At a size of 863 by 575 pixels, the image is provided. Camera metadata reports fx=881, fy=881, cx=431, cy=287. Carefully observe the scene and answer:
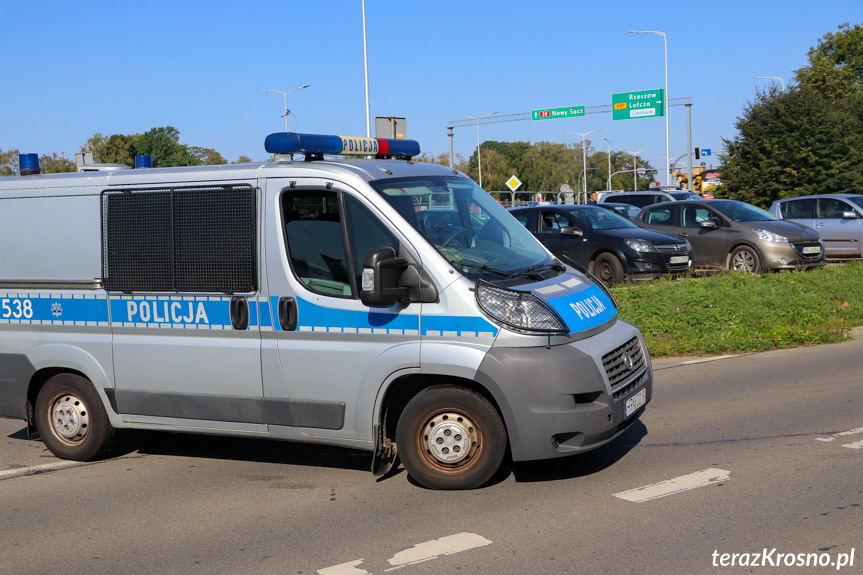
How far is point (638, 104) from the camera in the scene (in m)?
51.2

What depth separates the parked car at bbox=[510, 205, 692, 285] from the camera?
1664 centimetres

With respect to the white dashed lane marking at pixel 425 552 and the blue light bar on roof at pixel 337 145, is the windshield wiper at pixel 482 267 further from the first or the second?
the white dashed lane marking at pixel 425 552

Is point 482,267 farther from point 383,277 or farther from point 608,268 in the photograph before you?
point 608,268

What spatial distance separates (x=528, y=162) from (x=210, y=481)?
10954 centimetres

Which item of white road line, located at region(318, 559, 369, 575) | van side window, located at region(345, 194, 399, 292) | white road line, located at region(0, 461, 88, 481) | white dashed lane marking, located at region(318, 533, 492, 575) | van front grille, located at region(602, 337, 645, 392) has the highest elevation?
van side window, located at region(345, 194, 399, 292)

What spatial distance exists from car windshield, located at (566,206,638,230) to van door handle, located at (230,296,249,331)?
12.3m

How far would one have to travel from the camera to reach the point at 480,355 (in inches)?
210

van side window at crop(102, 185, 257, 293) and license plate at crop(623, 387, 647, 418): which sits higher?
van side window at crop(102, 185, 257, 293)

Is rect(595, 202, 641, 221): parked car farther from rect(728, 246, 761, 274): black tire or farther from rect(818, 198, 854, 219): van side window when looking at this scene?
rect(728, 246, 761, 274): black tire

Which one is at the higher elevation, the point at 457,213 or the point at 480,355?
the point at 457,213

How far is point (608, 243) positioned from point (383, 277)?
478 inches

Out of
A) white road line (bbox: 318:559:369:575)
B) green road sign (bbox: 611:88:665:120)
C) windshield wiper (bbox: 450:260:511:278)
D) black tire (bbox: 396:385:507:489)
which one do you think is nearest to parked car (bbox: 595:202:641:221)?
windshield wiper (bbox: 450:260:511:278)

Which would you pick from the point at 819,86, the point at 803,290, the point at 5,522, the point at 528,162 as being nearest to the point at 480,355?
the point at 5,522

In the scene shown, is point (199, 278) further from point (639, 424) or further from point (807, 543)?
point (807, 543)
